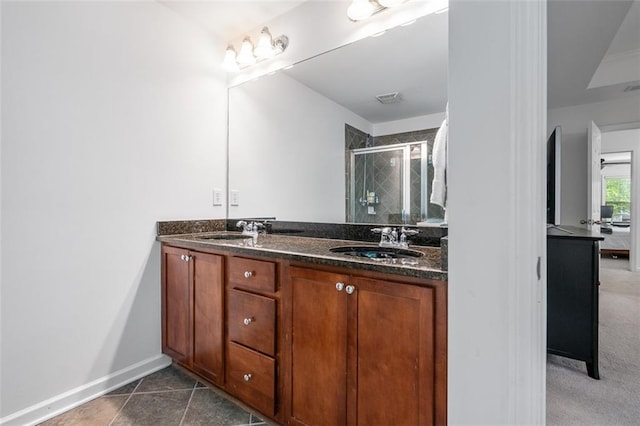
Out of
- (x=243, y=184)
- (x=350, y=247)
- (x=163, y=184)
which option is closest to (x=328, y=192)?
(x=350, y=247)

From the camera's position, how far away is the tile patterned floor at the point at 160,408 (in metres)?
1.41

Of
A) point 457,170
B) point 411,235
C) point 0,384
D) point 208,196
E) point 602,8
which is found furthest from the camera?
point 208,196

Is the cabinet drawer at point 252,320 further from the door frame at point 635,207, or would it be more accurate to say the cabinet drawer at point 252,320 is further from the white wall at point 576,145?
the door frame at point 635,207

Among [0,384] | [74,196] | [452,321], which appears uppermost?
[74,196]

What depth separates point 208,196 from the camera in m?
2.21

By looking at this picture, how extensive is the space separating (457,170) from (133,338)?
202cm

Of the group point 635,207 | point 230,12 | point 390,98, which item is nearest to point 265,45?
point 230,12

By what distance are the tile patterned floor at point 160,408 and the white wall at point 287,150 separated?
1142 mm

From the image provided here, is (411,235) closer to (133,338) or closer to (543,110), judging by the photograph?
(543,110)

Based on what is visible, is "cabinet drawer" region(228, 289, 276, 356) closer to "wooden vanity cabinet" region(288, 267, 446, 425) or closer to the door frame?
"wooden vanity cabinet" region(288, 267, 446, 425)

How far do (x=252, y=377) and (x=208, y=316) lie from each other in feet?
1.36

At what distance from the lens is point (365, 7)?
5.20ft

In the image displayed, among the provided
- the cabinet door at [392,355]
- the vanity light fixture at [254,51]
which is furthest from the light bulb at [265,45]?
the cabinet door at [392,355]

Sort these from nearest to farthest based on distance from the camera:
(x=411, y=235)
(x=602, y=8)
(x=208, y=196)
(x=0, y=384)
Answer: (x=0, y=384)
(x=411, y=235)
(x=602, y=8)
(x=208, y=196)
